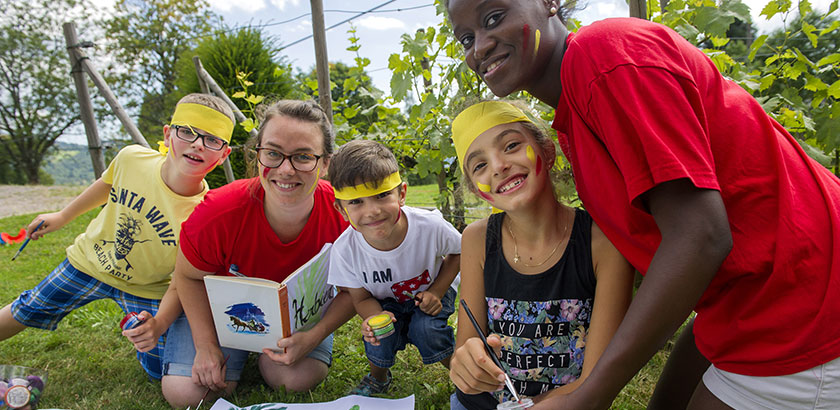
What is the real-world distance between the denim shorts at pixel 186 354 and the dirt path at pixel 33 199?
10.7 m

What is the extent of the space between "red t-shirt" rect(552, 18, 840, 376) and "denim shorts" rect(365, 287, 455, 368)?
1.32m

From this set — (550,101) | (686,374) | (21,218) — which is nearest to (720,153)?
(550,101)

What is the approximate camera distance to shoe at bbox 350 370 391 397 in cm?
239

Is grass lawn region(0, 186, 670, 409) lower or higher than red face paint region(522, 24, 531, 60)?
lower

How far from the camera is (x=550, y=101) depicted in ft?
4.40

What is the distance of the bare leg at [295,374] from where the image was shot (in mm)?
2432

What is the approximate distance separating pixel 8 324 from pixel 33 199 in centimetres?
1248

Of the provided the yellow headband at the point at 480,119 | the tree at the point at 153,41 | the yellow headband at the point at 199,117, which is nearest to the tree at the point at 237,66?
the yellow headband at the point at 199,117

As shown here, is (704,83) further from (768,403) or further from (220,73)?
(220,73)

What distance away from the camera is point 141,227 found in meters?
2.69

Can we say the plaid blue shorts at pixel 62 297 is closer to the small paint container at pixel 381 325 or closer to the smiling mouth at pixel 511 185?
the small paint container at pixel 381 325

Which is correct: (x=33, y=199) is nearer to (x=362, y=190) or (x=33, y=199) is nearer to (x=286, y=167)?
(x=286, y=167)

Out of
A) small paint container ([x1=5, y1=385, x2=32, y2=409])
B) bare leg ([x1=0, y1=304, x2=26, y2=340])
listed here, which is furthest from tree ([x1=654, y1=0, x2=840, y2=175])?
bare leg ([x1=0, y1=304, x2=26, y2=340])

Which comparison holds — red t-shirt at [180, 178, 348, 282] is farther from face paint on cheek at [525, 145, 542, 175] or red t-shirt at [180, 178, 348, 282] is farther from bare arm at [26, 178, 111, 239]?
face paint on cheek at [525, 145, 542, 175]
